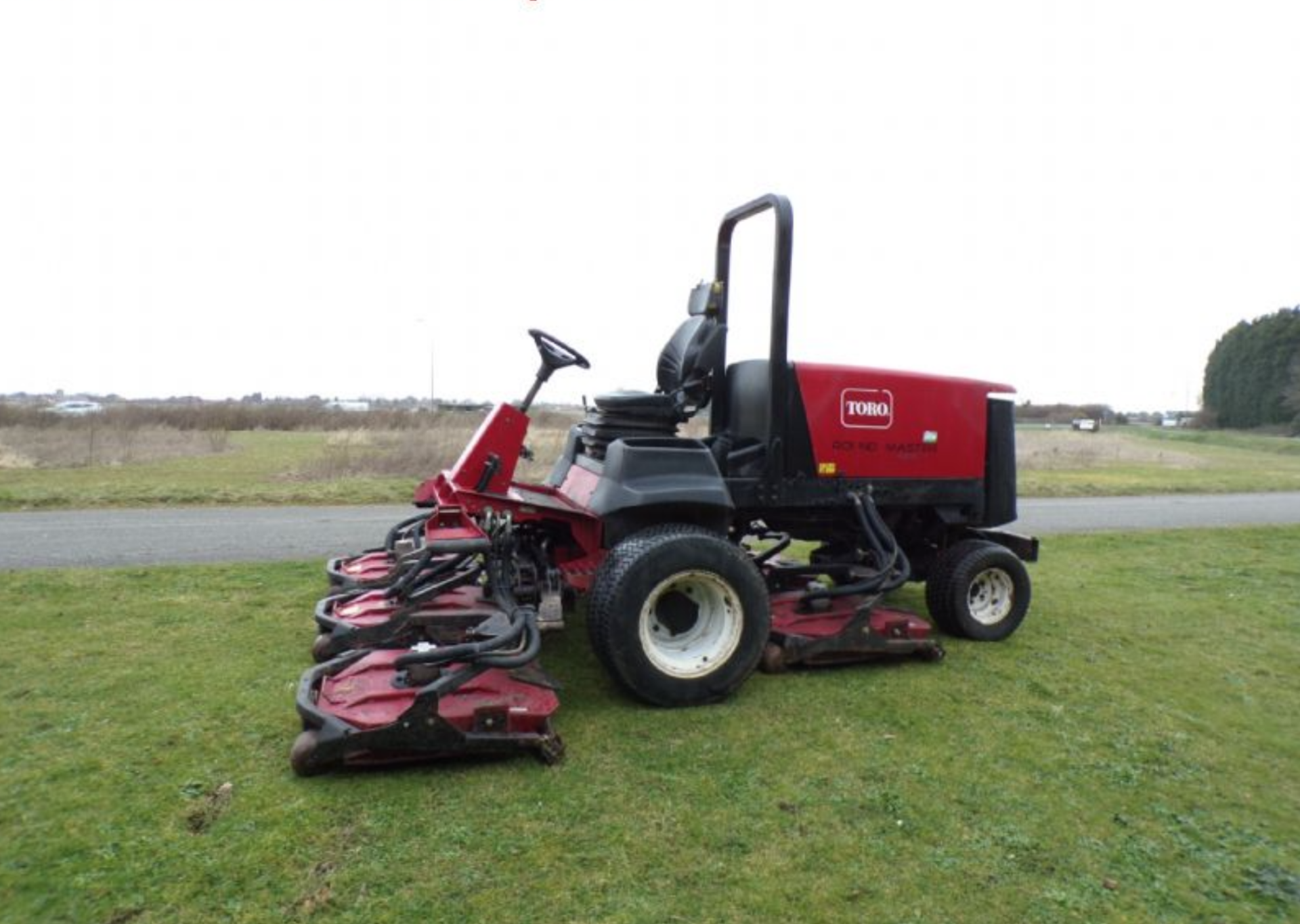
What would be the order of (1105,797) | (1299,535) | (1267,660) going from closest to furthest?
(1105,797), (1267,660), (1299,535)

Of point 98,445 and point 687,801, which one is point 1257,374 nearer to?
point 98,445

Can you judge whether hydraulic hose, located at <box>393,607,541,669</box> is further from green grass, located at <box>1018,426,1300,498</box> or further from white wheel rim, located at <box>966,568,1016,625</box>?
green grass, located at <box>1018,426,1300,498</box>

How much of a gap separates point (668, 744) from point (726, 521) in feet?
4.24

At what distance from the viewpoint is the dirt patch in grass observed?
25.0m

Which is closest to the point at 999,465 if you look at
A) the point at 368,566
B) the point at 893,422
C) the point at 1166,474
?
the point at 893,422

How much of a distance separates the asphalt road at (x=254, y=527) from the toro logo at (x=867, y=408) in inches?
213

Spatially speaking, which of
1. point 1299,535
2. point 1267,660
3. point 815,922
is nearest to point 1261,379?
point 1299,535

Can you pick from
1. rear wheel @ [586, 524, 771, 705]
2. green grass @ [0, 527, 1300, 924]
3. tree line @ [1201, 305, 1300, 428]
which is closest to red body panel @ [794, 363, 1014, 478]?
rear wheel @ [586, 524, 771, 705]

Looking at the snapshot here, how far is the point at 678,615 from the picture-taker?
4375 mm

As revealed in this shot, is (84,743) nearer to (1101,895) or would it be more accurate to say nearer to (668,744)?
(668,744)

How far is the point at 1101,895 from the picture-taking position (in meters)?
2.67

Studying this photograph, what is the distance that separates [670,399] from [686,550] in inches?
48.1

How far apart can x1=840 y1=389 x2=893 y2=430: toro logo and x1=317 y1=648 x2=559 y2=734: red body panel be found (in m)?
2.44

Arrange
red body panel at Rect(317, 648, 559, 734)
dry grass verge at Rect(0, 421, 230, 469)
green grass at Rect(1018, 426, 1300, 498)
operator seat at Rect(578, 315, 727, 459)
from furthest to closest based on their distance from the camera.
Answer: dry grass verge at Rect(0, 421, 230, 469), green grass at Rect(1018, 426, 1300, 498), operator seat at Rect(578, 315, 727, 459), red body panel at Rect(317, 648, 559, 734)
